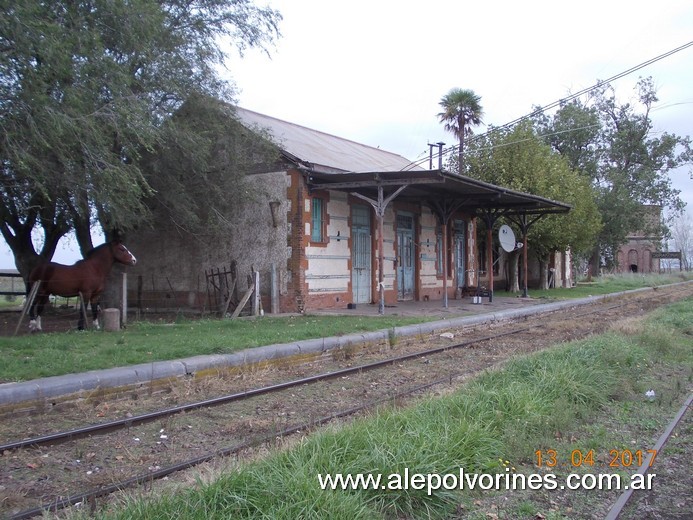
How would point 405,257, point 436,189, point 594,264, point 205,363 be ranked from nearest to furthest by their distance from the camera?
point 205,363 → point 436,189 → point 405,257 → point 594,264

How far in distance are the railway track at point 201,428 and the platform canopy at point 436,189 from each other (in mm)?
6418

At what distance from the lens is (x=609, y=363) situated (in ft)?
30.1

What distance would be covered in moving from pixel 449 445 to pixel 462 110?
35.7 metres

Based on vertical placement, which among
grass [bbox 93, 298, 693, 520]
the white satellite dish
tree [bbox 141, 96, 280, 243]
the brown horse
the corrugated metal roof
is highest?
the corrugated metal roof

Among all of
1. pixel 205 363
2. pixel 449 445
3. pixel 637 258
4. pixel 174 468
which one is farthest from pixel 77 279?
pixel 637 258

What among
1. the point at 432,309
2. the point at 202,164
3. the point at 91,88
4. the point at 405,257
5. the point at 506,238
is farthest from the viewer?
the point at 506,238

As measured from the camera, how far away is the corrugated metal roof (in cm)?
1925

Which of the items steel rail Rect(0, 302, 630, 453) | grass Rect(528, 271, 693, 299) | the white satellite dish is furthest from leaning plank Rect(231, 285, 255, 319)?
grass Rect(528, 271, 693, 299)

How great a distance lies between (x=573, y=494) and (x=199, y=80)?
13132 millimetres

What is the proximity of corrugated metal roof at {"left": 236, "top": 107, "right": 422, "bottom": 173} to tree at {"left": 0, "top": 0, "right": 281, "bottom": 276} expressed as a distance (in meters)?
3.39

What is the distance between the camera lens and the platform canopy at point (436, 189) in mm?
17109

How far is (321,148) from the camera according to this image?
75.0ft

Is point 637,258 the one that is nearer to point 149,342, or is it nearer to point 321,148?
point 321,148

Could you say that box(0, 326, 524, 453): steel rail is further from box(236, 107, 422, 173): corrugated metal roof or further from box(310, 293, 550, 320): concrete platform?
box(236, 107, 422, 173): corrugated metal roof
